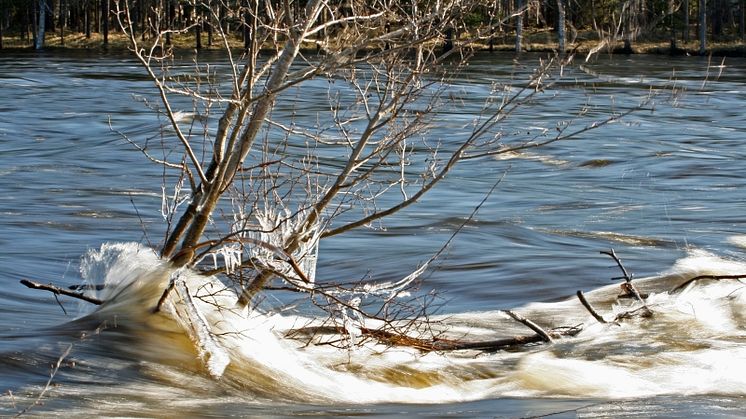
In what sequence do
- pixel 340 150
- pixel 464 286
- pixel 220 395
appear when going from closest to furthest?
pixel 220 395 < pixel 464 286 < pixel 340 150

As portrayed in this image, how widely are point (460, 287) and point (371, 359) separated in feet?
9.34

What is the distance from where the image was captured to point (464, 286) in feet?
32.4

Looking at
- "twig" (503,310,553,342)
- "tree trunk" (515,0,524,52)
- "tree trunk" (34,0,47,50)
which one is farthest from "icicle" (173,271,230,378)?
"tree trunk" (34,0,47,50)

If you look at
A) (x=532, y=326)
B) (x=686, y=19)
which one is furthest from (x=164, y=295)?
(x=686, y=19)

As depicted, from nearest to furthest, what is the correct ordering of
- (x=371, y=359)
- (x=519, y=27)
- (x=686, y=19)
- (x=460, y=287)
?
1. (x=371, y=359)
2. (x=460, y=287)
3. (x=519, y=27)
4. (x=686, y=19)

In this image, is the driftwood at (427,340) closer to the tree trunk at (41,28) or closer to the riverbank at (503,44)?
the riverbank at (503,44)

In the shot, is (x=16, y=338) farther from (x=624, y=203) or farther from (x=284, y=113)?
(x=284, y=113)

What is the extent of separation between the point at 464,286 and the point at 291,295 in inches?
71.6

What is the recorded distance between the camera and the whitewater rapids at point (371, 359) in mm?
6539

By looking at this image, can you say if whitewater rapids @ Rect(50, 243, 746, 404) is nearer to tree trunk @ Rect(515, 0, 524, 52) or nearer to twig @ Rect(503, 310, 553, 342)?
twig @ Rect(503, 310, 553, 342)

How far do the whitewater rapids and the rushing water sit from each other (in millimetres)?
16

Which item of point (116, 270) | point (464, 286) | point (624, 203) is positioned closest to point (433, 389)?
point (116, 270)

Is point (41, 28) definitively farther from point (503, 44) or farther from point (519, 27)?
point (519, 27)

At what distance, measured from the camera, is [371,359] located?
7074mm
